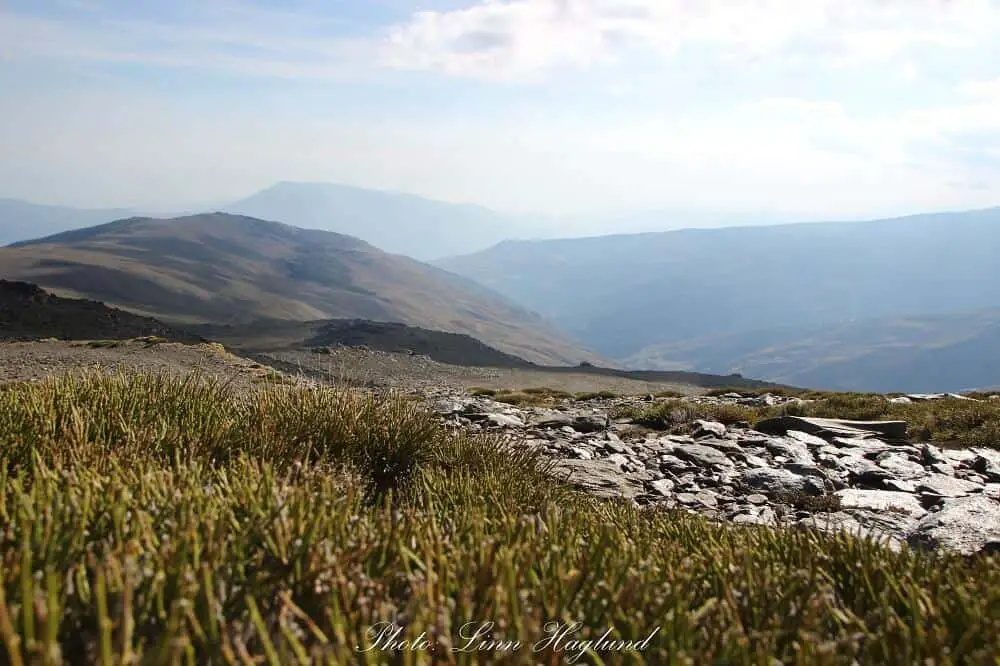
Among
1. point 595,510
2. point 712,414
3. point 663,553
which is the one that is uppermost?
point 663,553

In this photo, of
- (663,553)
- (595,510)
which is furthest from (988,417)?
(663,553)

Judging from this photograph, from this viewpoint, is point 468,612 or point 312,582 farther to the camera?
point 312,582

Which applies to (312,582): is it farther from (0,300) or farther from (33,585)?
(0,300)

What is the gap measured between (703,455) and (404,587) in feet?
25.5

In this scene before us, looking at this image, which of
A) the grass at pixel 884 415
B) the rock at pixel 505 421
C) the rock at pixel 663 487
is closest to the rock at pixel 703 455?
the rock at pixel 663 487

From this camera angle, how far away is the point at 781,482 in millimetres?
8359

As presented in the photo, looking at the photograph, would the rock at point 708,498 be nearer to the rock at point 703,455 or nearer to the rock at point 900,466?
the rock at point 703,455

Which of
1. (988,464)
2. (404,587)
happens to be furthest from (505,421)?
(404,587)

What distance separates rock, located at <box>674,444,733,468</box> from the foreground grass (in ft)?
18.0

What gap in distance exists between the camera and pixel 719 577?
2.90 metres

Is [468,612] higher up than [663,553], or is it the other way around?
[468,612]

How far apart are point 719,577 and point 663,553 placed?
0.55 meters

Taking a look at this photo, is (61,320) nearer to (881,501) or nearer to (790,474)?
(790,474)

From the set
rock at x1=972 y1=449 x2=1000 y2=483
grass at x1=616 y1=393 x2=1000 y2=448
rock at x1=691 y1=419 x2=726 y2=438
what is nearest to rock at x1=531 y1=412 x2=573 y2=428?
grass at x1=616 y1=393 x2=1000 y2=448
